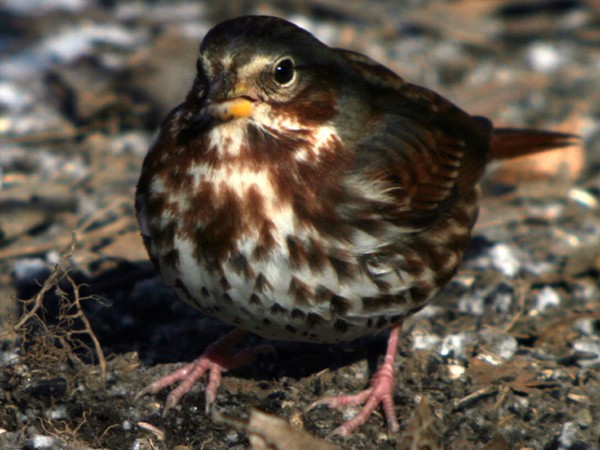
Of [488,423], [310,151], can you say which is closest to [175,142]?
[310,151]

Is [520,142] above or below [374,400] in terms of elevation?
above

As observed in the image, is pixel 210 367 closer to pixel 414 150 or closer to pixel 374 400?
pixel 374 400

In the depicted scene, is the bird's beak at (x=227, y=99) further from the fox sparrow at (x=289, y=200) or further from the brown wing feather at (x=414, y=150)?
the brown wing feather at (x=414, y=150)

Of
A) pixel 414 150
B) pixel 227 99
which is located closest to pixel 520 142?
pixel 414 150

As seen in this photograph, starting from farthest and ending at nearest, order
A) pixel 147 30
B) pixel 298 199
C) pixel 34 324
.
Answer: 1. pixel 147 30
2. pixel 34 324
3. pixel 298 199

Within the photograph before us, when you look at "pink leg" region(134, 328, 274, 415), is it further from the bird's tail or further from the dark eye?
the bird's tail

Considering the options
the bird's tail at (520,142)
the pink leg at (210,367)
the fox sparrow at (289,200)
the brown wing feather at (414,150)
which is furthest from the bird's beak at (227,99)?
the bird's tail at (520,142)

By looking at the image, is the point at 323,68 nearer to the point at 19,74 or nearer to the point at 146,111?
the point at 146,111
